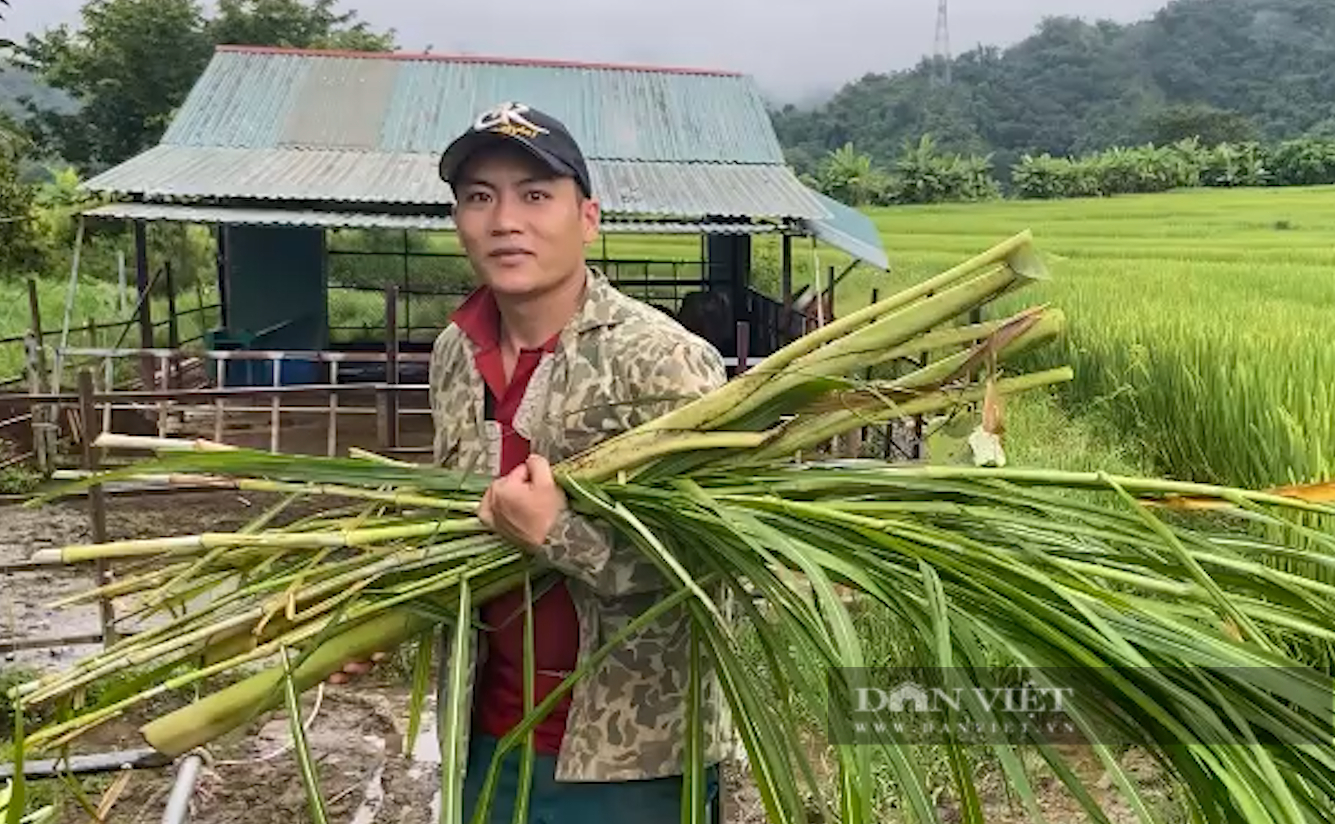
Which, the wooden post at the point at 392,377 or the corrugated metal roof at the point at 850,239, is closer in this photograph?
the wooden post at the point at 392,377

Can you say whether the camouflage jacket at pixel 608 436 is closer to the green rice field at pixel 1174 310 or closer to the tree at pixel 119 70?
the green rice field at pixel 1174 310

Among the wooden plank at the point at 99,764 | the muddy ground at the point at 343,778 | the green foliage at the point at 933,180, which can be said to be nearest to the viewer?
the wooden plank at the point at 99,764

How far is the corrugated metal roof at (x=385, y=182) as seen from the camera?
691 centimetres

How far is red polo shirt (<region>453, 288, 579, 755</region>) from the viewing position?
54.8 inches

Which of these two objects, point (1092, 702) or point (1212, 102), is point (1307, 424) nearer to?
point (1092, 702)

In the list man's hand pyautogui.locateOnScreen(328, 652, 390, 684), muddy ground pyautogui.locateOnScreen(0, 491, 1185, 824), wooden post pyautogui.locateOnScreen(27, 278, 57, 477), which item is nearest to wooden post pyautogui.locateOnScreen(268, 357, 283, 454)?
muddy ground pyautogui.locateOnScreen(0, 491, 1185, 824)

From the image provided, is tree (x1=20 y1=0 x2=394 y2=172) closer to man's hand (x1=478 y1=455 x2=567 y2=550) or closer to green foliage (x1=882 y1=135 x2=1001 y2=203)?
green foliage (x1=882 y1=135 x2=1001 y2=203)

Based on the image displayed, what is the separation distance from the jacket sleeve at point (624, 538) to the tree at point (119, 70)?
1791 centimetres

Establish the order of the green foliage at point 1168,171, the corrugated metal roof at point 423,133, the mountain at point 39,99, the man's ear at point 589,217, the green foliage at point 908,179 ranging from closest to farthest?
the man's ear at point 589,217 → the corrugated metal roof at point 423,133 → the mountain at point 39,99 → the green foliage at point 908,179 → the green foliage at point 1168,171

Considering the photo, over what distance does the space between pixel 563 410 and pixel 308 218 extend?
5.99 m

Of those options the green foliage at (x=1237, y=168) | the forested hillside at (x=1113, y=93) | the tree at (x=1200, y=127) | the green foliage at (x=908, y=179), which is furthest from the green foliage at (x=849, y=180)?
the tree at (x=1200, y=127)

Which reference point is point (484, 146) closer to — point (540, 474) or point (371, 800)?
point (540, 474)

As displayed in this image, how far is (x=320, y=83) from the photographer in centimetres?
891

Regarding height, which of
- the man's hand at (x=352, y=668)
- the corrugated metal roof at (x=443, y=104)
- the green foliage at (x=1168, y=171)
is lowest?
the man's hand at (x=352, y=668)
